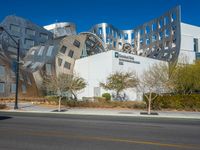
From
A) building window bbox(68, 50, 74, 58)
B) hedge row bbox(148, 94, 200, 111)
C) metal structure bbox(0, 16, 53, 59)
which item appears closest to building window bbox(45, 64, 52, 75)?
building window bbox(68, 50, 74, 58)

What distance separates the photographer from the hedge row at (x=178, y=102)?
80.7ft

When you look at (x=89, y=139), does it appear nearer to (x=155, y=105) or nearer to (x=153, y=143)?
(x=153, y=143)

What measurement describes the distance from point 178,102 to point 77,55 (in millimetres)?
32201

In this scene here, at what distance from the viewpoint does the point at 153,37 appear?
84.2 m

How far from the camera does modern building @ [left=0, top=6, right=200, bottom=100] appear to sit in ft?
146

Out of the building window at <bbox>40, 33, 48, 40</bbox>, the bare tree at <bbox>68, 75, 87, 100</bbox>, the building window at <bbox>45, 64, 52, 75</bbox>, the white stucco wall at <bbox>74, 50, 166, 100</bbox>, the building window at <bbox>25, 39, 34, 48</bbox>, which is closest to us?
the bare tree at <bbox>68, 75, 87, 100</bbox>

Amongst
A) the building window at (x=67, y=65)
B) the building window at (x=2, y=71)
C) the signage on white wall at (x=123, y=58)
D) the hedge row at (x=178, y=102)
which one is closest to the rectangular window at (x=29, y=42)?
the building window at (x=67, y=65)

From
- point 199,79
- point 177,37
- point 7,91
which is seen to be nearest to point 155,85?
point 199,79

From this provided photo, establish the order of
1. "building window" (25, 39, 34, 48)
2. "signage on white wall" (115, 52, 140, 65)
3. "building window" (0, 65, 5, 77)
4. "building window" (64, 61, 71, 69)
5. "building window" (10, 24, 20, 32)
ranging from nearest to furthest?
"building window" (0, 65, 5, 77), "signage on white wall" (115, 52, 140, 65), "building window" (64, 61, 71, 69), "building window" (10, 24, 20, 32), "building window" (25, 39, 34, 48)

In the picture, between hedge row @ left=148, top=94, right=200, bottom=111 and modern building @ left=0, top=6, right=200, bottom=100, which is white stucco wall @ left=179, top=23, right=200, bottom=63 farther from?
hedge row @ left=148, top=94, right=200, bottom=111

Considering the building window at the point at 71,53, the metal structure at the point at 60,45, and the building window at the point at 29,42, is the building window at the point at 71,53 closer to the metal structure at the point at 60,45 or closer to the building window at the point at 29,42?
the metal structure at the point at 60,45

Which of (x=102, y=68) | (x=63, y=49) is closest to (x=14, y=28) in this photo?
(x=63, y=49)

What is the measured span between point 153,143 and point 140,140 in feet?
2.15

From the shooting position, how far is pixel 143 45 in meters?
88.2
